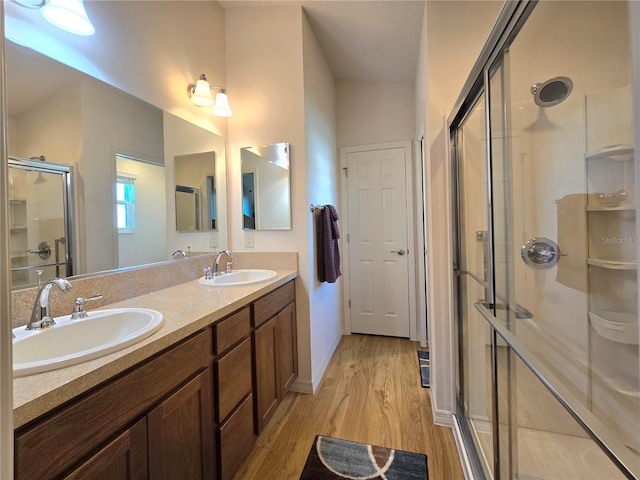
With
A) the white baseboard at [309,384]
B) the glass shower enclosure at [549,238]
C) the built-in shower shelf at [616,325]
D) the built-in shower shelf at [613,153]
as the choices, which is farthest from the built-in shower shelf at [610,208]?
the white baseboard at [309,384]

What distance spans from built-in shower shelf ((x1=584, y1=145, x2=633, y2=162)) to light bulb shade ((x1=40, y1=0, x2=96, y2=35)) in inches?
77.0

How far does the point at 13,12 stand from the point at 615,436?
2104 mm

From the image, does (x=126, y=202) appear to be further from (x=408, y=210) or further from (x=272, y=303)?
(x=408, y=210)

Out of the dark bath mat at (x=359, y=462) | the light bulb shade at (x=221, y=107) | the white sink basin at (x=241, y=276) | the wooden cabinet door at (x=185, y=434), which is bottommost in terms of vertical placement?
the dark bath mat at (x=359, y=462)

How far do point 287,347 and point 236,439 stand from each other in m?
0.63

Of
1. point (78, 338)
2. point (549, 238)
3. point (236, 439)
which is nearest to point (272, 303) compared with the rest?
point (236, 439)

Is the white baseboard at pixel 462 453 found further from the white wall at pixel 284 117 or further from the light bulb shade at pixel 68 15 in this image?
the light bulb shade at pixel 68 15

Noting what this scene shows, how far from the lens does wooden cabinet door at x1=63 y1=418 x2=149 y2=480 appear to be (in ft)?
2.22

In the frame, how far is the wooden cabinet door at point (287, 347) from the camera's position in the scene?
1.76 metres

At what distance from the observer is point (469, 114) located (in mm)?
1403

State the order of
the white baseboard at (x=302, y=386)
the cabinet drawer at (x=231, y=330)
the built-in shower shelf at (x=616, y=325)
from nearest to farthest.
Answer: the built-in shower shelf at (x=616, y=325), the cabinet drawer at (x=231, y=330), the white baseboard at (x=302, y=386)

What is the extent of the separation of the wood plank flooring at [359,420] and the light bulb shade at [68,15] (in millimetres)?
2054

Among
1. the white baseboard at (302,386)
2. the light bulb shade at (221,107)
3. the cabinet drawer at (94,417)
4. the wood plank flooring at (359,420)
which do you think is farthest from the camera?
the white baseboard at (302,386)

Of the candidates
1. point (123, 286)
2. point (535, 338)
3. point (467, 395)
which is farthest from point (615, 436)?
point (123, 286)
